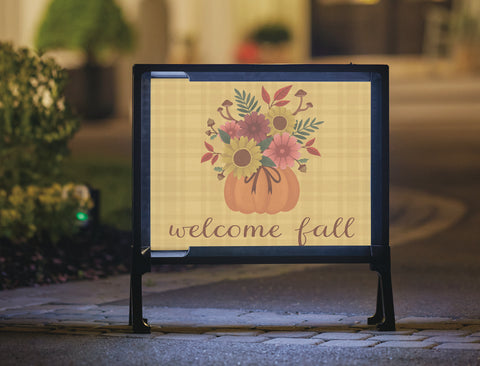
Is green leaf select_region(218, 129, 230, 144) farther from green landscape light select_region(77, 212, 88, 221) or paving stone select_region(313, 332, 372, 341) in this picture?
green landscape light select_region(77, 212, 88, 221)

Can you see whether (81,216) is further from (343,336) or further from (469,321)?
(469,321)

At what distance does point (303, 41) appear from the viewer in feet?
105

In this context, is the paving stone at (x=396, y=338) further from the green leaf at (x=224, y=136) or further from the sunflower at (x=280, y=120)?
the green leaf at (x=224, y=136)

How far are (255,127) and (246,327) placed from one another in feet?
3.83

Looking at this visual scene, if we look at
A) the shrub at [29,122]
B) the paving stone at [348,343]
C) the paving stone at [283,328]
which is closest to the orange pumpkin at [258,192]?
the paving stone at [283,328]

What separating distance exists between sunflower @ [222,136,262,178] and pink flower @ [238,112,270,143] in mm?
30

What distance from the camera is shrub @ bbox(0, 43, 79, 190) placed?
30.2ft

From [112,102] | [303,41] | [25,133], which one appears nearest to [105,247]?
[25,133]

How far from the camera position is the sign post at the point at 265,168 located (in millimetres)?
6398

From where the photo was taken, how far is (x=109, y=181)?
46.6ft

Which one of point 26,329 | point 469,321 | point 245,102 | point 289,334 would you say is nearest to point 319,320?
point 289,334

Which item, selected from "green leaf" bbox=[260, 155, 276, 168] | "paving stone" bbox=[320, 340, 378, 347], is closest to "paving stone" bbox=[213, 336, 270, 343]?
"paving stone" bbox=[320, 340, 378, 347]

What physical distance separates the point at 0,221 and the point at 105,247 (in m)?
0.91

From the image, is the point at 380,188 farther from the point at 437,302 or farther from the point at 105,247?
the point at 105,247
